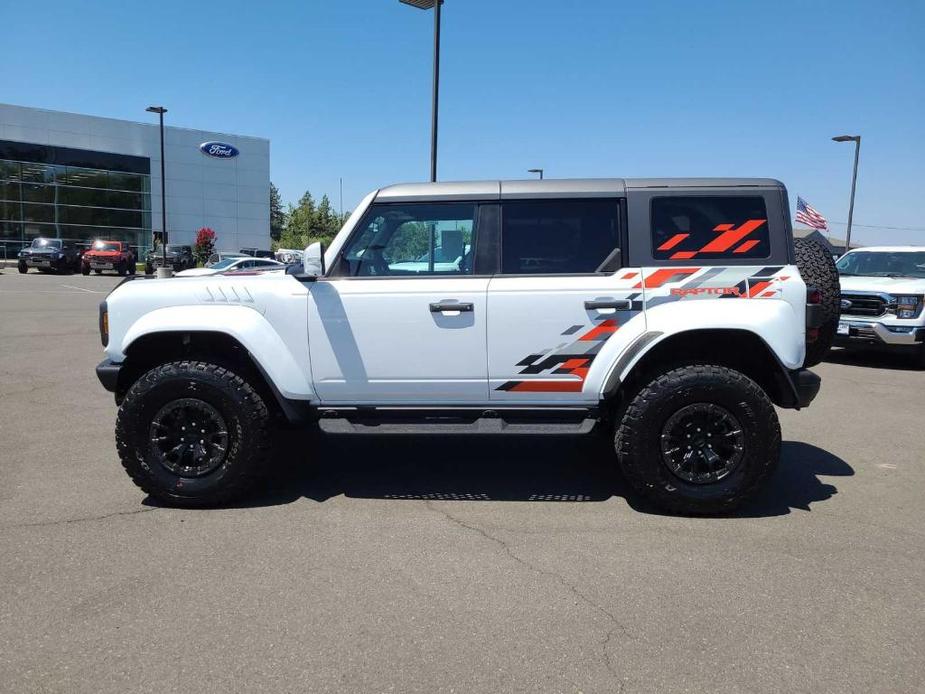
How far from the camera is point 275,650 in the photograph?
9.22 ft

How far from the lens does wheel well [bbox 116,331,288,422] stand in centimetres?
445

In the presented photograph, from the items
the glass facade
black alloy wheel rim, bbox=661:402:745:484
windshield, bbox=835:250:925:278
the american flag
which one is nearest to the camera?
black alloy wheel rim, bbox=661:402:745:484

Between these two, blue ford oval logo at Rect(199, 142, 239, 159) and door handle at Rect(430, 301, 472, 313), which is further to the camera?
blue ford oval logo at Rect(199, 142, 239, 159)

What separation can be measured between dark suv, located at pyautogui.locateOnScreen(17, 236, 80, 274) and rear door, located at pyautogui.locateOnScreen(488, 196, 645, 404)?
36.9 metres

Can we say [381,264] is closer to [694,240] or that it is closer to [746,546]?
[694,240]

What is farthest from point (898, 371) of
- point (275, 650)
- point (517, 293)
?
point (275, 650)

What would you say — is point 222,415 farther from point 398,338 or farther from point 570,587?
point 570,587

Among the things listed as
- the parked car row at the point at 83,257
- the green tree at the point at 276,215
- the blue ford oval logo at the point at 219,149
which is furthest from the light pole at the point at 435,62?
the green tree at the point at 276,215

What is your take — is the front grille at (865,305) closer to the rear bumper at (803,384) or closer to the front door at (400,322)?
the rear bumper at (803,384)

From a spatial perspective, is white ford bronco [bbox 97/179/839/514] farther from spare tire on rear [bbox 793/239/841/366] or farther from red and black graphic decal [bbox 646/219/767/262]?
spare tire on rear [bbox 793/239/841/366]

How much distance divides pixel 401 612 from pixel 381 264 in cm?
220

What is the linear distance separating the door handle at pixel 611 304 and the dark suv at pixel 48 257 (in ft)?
122

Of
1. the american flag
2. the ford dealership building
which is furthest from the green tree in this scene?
the american flag

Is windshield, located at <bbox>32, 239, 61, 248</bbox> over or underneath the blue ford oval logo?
underneath
